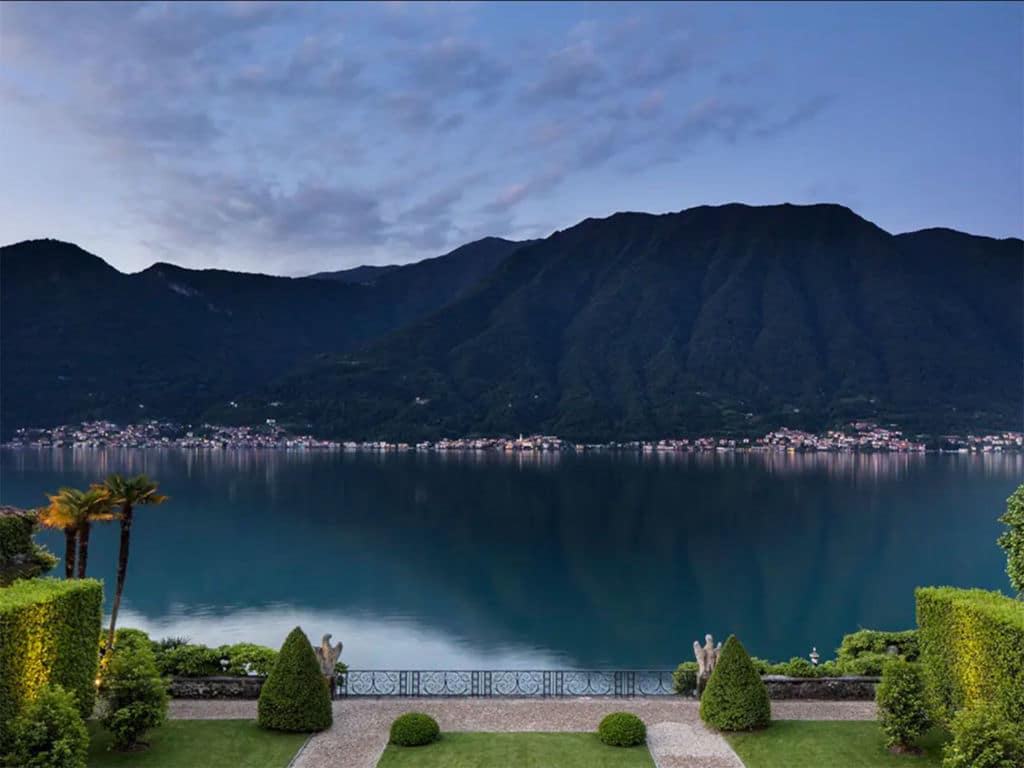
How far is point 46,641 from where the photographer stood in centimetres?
1953

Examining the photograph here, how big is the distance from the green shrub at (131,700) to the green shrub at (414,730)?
5737 millimetres

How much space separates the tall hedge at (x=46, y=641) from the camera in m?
18.2

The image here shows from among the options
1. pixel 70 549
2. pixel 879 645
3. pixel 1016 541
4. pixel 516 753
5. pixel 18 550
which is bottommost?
pixel 516 753

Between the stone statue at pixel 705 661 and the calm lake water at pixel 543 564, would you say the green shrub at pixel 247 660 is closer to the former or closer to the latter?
the stone statue at pixel 705 661

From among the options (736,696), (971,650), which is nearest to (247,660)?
(736,696)

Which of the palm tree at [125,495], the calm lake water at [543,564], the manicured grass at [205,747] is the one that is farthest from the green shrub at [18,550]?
the calm lake water at [543,564]

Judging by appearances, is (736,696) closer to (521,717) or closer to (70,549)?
(521,717)

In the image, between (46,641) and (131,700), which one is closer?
(46,641)

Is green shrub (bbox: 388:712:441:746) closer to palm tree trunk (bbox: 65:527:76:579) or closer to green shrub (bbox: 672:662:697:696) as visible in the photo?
green shrub (bbox: 672:662:697:696)

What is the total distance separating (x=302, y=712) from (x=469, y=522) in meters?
76.6

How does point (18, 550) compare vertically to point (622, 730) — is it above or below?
above

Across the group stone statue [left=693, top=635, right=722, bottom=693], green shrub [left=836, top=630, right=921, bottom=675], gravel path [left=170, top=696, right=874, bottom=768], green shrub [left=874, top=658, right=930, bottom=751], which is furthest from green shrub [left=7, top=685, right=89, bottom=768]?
green shrub [left=836, top=630, right=921, bottom=675]

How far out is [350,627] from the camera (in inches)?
2066

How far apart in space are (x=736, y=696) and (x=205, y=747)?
13534mm
